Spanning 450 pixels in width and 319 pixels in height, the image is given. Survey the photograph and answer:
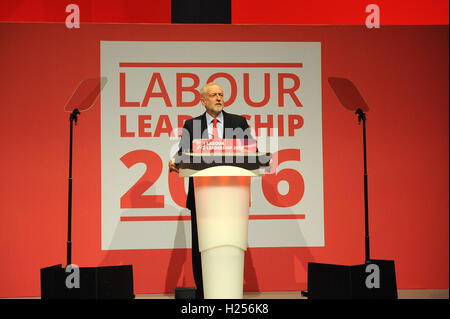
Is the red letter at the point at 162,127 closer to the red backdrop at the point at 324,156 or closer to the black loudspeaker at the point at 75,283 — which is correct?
the red backdrop at the point at 324,156

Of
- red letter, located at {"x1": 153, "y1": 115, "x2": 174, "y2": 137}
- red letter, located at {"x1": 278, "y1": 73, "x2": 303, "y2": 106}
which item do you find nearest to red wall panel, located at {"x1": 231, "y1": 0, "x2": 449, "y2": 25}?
red letter, located at {"x1": 278, "y1": 73, "x2": 303, "y2": 106}

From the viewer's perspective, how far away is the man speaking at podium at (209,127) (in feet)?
12.9

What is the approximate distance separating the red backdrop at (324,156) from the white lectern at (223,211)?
1741 mm

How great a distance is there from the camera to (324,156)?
5.12m

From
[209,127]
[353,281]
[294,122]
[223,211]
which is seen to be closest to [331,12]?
[294,122]

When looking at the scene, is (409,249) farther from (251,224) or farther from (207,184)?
(207,184)

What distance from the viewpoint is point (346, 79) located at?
16.5ft

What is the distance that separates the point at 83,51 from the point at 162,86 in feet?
2.69

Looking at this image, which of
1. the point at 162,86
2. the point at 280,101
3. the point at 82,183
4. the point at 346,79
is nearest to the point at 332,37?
the point at 346,79

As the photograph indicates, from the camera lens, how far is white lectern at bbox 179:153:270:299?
328cm

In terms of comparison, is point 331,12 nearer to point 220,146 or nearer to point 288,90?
point 288,90

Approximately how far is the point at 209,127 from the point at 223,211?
93cm

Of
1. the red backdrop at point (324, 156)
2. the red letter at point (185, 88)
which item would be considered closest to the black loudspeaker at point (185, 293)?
the red backdrop at point (324, 156)

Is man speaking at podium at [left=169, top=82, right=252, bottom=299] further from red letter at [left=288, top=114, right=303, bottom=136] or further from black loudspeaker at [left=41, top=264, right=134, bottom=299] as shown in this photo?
red letter at [left=288, top=114, right=303, bottom=136]
